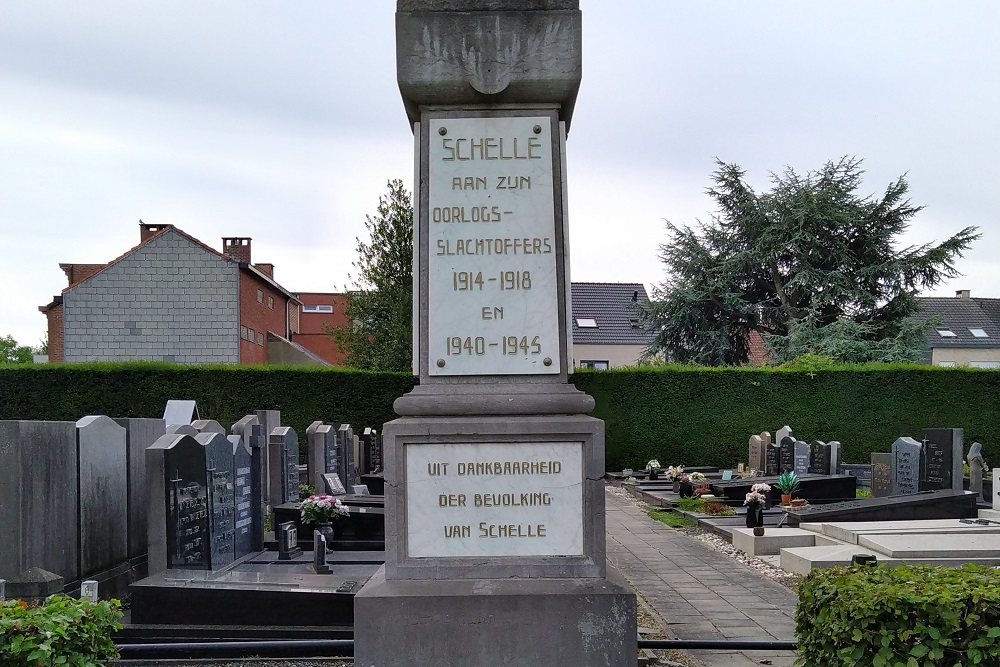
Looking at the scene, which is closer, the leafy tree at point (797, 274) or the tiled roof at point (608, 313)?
the leafy tree at point (797, 274)

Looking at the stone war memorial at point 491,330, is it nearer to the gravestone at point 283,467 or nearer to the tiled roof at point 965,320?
the gravestone at point 283,467

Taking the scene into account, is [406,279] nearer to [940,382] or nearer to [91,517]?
[940,382]

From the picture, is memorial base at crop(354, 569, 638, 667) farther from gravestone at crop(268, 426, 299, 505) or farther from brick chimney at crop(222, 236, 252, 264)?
brick chimney at crop(222, 236, 252, 264)

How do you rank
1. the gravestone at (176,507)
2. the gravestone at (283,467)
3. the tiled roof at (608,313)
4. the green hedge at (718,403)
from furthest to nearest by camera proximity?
the tiled roof at (608,313) → the green hedge at (718,403) → the gravestone at (283,467) → the gravestone at (176,507)

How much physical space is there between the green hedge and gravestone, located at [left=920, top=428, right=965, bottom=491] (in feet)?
26.6

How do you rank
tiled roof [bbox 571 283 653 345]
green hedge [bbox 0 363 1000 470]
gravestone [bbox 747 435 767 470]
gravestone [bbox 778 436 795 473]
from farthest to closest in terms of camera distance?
tiled roof [bbox 571 283 653 345]
green hedge [bbox 0 363 1000 470]
gravestone [bbox 747 435 767 470]
gravestone [bbox 778 436 795 473]

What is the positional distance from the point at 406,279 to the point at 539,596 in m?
23.3

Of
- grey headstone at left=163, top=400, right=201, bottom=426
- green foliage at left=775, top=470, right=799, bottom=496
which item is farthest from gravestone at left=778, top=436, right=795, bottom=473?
grey headstone at left=163, top=400, right=201, bottom=426

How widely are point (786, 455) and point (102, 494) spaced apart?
13275 mm

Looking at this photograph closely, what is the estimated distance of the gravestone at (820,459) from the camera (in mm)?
16453

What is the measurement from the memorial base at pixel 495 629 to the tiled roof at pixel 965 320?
128 feet

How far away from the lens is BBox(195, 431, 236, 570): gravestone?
742 centimetres

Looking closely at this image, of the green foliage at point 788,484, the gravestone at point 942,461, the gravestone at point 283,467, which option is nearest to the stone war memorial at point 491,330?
the gravestone at point 283,467

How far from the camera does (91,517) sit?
23.5ft
